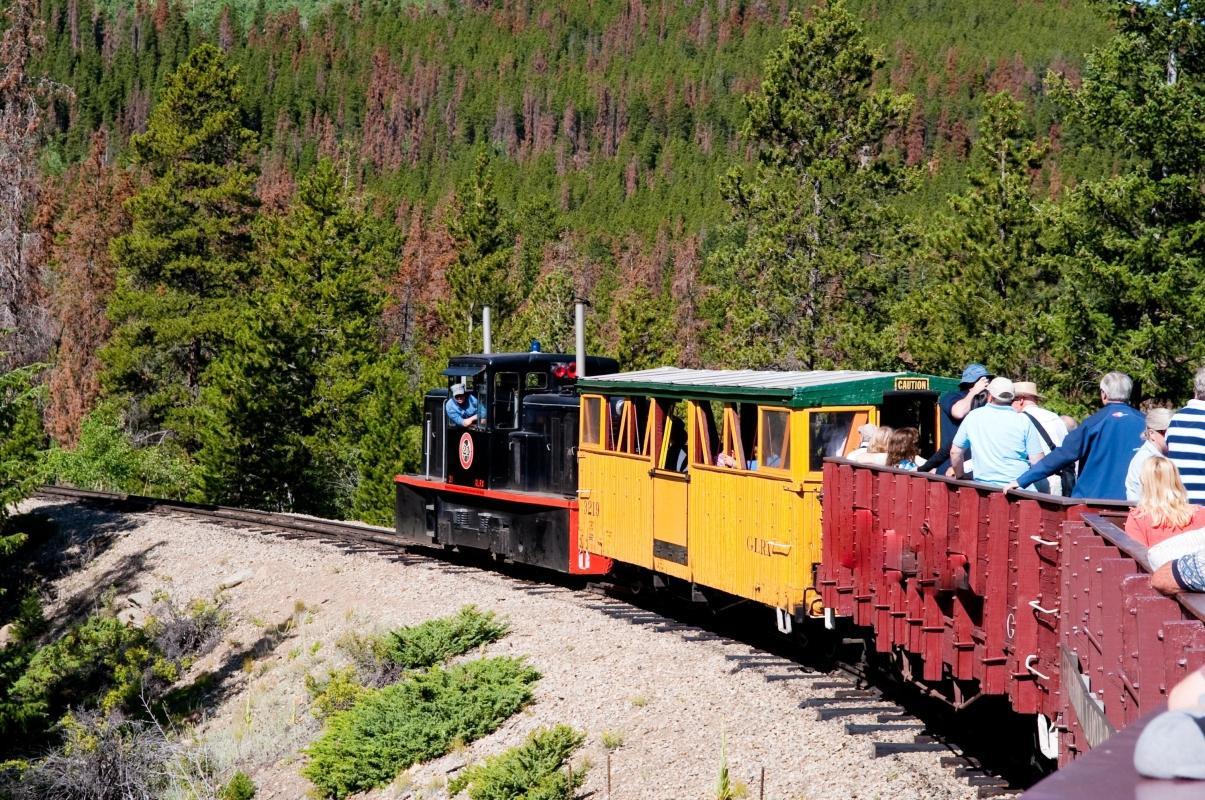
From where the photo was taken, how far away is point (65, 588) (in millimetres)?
25922

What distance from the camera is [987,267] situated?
36.1 m

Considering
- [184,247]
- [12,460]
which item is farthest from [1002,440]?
[184,247]

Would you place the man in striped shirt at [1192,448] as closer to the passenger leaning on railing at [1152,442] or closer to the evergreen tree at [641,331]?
the passenger leaning on railing at [1152,442]

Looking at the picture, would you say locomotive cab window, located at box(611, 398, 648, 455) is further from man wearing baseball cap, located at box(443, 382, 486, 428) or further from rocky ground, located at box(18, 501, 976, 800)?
man wearing baseball cap, located at box(443, 382, 486, 428)

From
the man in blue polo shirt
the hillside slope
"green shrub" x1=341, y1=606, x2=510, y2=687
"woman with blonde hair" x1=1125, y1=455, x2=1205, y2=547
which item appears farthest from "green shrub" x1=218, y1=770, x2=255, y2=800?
the hillside slope

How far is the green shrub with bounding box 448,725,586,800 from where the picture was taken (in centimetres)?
1053

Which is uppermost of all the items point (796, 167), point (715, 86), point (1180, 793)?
point (715, 86)

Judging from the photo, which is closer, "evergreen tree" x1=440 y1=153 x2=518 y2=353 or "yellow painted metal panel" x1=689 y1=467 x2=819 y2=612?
"yellow painted metal panel" x1=689 y1=467 x2=819 y2=612

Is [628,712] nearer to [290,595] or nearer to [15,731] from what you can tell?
[290,595]

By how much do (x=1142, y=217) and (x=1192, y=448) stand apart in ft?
69.6

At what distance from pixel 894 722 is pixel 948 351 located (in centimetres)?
2687

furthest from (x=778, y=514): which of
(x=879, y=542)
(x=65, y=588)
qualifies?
(x=65, y=588)

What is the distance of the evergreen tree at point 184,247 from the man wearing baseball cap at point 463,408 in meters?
29.5

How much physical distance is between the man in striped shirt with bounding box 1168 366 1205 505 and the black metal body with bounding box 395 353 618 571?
10.7 metres
